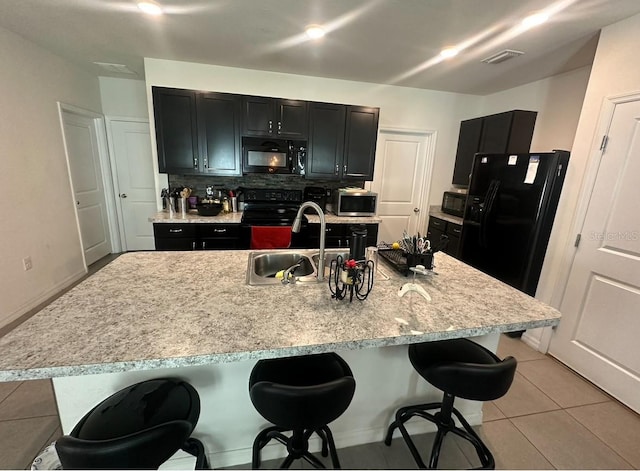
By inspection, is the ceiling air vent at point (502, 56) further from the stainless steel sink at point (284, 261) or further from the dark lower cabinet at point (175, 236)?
the dark lower cabinet at point (175, 236)

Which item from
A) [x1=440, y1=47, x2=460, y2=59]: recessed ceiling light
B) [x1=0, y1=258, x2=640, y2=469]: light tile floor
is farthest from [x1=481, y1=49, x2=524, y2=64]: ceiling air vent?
[x1=0, y1=258, x2=640, y2=469]: light tile floor

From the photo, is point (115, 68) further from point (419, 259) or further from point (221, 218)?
point (419, 259)

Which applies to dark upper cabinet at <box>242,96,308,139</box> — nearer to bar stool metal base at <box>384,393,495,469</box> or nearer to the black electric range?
the black electric range

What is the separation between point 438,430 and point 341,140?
3.02 metres

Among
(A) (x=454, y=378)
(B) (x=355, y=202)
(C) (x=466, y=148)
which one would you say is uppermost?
(C) (x=466, y=148)

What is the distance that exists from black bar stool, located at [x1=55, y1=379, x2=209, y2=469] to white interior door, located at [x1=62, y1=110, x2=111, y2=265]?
3.50 m

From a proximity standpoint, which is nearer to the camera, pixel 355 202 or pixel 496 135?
pixel 496 135

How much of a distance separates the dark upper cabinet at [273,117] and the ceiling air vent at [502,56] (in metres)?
1.93

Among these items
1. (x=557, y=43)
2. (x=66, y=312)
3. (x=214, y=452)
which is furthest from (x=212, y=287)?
(x=557, y=43)

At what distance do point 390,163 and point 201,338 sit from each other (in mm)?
3771

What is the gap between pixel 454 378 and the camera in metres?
1.14

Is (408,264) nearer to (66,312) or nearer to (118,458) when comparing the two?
(118,458)

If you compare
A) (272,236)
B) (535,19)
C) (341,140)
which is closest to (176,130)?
(272,236)

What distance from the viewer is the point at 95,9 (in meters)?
2.14
